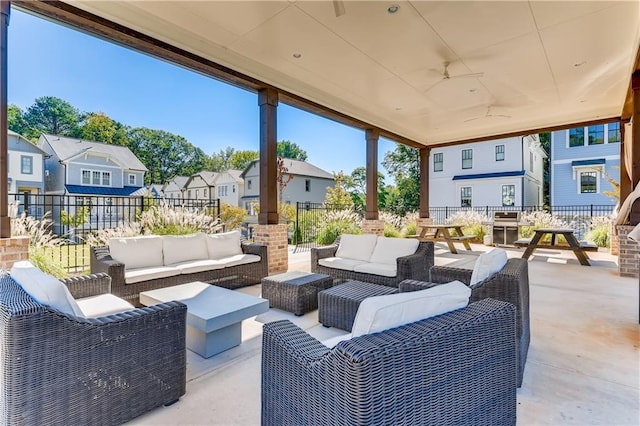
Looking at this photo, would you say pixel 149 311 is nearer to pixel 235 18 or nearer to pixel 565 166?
pixel 235 18

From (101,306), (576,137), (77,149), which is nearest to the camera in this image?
(101,306)

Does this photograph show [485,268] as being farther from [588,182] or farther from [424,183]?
[588,182]

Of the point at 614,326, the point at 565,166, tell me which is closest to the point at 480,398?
the point at 614,326

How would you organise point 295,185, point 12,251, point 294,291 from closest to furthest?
point 12,251
point 294,291
point 295,185

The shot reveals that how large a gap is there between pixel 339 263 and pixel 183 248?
2118 mm

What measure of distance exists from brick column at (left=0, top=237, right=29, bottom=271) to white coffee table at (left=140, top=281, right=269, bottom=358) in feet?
4.80

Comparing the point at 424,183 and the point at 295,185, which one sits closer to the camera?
the point at 424,183

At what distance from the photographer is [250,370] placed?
230cm

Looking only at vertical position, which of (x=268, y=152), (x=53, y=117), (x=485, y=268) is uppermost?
(x=53, y=117)

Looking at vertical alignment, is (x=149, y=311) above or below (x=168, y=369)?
above

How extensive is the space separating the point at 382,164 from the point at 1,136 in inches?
784

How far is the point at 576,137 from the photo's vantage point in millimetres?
14531

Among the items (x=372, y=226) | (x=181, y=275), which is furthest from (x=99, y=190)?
(x=181, y=275)

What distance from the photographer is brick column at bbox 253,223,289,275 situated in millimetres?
5383
